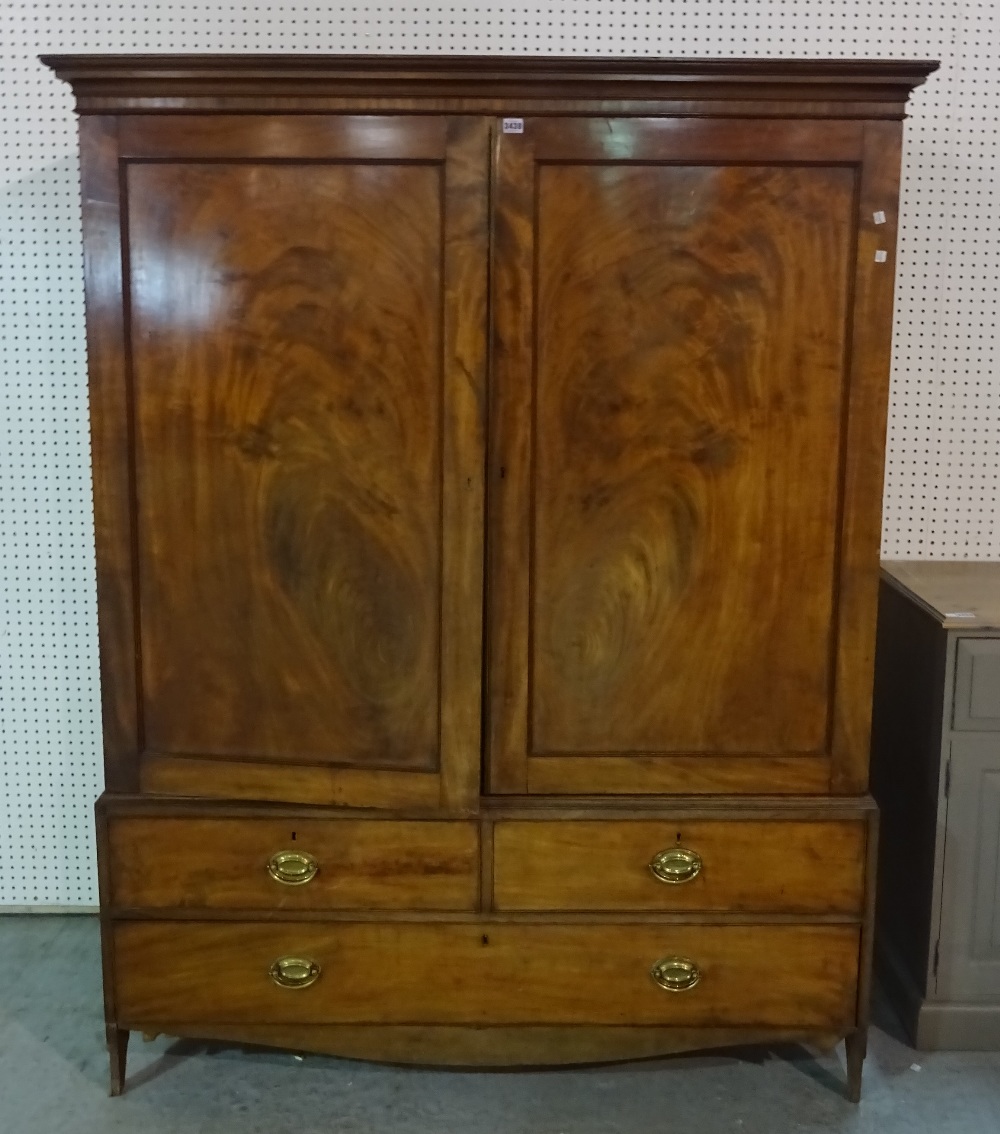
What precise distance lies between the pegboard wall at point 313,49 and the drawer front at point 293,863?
800 mm

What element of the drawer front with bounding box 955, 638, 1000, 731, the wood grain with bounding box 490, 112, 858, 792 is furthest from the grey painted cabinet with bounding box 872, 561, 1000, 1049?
the wood grain with bounding box 490, 112, 858, 792

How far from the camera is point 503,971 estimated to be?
84.7 inches

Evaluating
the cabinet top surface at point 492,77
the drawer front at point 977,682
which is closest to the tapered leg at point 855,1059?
the drawer front at point 977,682

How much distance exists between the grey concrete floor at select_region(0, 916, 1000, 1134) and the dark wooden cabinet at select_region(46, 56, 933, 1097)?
118 mm

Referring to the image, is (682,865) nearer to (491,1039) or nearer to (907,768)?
(491,1039)

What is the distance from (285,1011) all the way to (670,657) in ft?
3.42

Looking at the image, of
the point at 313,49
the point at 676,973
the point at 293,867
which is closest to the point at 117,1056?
the point at 293,867

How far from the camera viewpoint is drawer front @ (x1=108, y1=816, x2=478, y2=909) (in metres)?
2.13

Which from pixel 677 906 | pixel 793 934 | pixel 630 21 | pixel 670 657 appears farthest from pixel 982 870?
pixel 630 21

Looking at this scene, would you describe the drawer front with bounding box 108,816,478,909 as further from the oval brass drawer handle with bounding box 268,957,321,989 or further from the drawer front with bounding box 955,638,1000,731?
the drawer front with bounding box 955,638,1000,731

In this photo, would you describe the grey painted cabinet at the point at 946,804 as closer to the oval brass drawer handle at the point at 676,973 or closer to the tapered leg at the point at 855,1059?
the tapered leg at the point at 855,1059

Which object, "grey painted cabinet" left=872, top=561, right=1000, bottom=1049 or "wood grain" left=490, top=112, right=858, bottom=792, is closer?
"wood grain" left=490, top=112, right=858, bottom=792

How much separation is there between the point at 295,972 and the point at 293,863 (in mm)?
222

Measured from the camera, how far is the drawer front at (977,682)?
223cm
